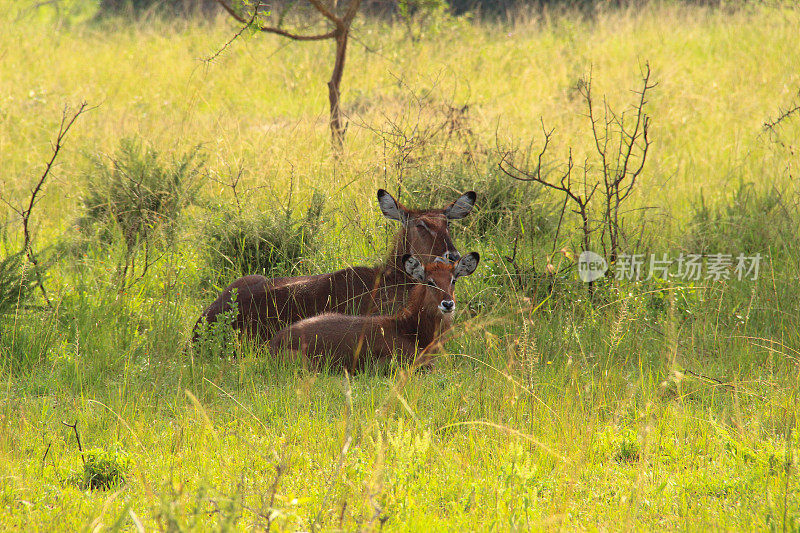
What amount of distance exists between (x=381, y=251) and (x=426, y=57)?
7.92m

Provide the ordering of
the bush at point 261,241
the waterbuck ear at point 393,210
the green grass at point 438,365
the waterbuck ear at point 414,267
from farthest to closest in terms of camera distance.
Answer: the bush at point 261,241
the waterbuck ear at point 393,210
the waterbuck ear at point 414,267
the green grass at point 438,365

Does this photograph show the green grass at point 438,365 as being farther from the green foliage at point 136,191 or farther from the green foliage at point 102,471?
the green foliage at point 136,191

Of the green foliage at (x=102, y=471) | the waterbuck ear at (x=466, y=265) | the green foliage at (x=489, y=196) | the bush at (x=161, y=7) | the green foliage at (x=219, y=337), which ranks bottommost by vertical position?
the green foliage at (x=219, y=337)

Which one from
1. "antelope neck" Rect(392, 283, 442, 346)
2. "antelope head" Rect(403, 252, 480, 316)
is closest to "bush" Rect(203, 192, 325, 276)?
"antelope neck" Rect(392, 283, 442, 346)

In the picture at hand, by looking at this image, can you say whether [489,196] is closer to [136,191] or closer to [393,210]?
[393,210]

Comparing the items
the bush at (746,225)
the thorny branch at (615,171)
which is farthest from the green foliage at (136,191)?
the bush at (746,225)

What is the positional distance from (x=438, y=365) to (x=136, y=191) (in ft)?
13.8

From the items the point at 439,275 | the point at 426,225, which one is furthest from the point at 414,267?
the point at 426,225

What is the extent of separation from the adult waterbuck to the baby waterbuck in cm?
43

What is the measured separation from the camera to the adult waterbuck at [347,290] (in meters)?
5.48

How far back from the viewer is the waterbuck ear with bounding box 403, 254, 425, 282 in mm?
4664

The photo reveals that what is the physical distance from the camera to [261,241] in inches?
267

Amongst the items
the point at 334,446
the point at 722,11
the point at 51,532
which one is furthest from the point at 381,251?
the point at 722,11

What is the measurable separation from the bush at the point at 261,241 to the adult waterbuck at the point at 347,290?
95cm
